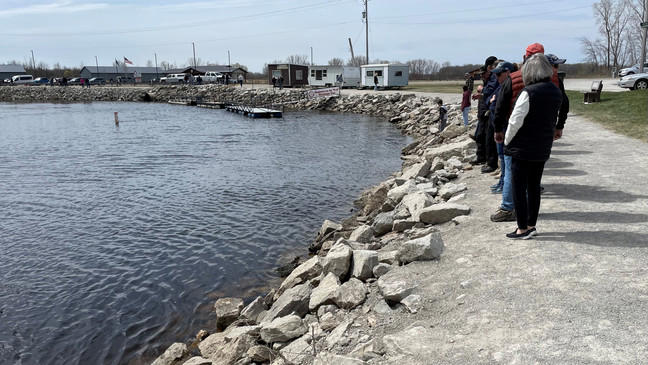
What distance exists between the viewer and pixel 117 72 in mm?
117438

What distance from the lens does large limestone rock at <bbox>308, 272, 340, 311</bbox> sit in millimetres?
5586

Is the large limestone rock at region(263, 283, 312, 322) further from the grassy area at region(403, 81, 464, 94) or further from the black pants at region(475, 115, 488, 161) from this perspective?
the grassy area at region(403, 81, 464, 94)

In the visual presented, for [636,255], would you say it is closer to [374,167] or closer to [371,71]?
[374,167]

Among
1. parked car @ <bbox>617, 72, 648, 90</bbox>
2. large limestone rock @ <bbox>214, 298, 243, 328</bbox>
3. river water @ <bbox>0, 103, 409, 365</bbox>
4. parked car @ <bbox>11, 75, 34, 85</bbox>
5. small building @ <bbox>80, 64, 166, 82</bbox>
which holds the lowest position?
river water @ <bbox>0, 103, 409, 365</bbox>

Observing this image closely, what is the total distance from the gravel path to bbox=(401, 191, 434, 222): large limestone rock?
32.5 inches

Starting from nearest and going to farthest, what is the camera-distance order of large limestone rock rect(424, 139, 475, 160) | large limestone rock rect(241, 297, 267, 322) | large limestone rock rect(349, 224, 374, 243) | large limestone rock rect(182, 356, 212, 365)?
large limestone rock rect(182, 356, 212, 365), large limestone rock rect(241, 297, 267, 322), large limestone rock rect(349, 224, 374, 243), large limestone rock rect(424, 139, 475, 160)

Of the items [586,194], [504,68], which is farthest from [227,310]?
[586,194]

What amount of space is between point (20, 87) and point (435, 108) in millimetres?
85753

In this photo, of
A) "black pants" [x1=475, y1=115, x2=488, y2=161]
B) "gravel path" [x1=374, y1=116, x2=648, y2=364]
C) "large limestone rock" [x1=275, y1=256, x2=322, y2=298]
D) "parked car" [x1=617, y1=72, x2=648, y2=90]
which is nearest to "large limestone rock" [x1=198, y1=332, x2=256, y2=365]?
"large limestone rock" [x1=275, y1=256, x2=322, y2=298]

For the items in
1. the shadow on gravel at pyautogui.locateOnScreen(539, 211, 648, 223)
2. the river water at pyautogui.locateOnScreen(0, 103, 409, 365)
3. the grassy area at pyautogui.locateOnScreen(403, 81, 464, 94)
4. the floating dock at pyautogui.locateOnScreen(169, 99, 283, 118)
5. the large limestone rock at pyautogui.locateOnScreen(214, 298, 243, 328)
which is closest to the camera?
the shadow on gravel at pyautogui.locateOnScreen(539, 211, 648, 223)

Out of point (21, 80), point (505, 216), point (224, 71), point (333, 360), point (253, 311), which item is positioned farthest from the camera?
point (224, 71)

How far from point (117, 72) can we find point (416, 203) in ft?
408

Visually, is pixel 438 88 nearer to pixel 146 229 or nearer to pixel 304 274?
pixel 146 229

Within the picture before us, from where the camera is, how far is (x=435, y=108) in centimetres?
3008
